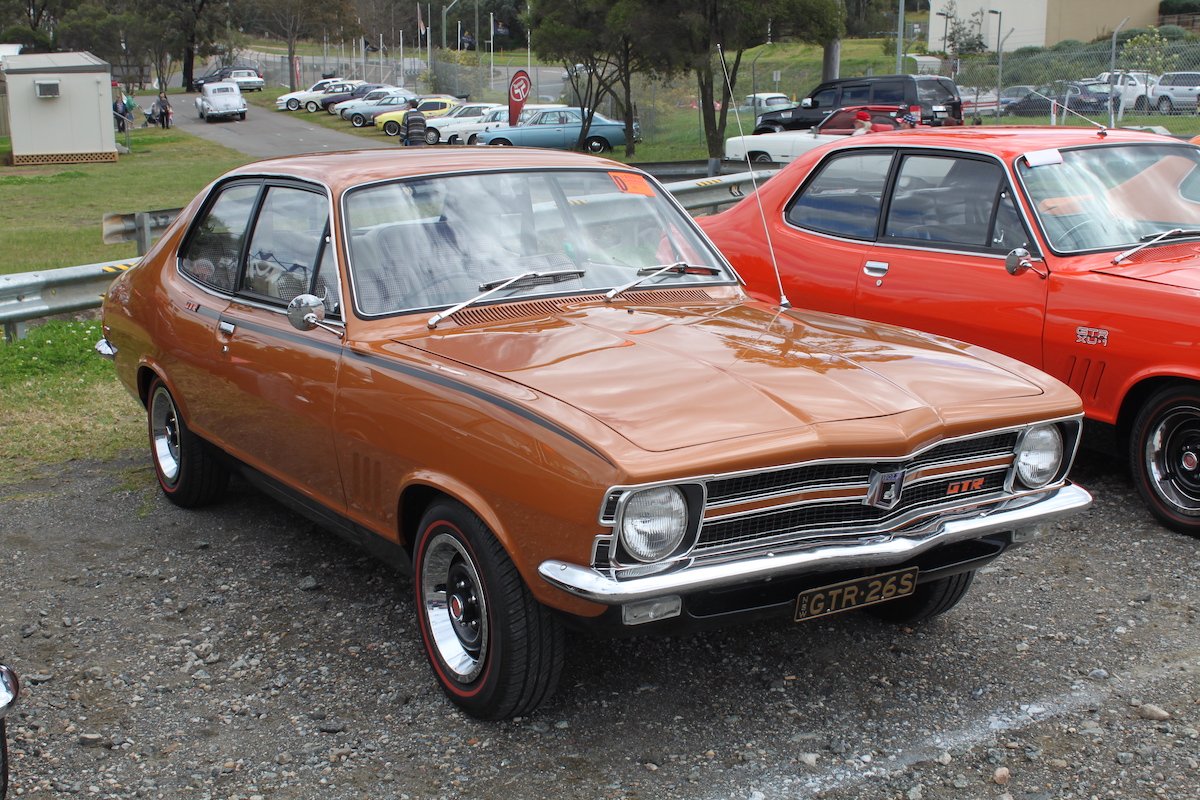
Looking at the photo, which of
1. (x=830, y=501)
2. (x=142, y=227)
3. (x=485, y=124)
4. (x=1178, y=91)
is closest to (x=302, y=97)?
(x=485, y=124)

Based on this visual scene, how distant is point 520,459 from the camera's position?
3354 millimetres

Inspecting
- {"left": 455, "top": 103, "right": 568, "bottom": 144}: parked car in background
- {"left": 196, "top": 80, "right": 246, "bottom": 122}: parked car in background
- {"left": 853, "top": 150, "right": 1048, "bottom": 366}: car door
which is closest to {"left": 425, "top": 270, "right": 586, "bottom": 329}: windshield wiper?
{"left": 853, "top": 150, "right": 1048, "bottom": 366}: car door

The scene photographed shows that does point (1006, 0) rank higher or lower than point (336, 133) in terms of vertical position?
higher

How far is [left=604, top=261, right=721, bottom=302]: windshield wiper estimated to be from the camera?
14.9 ft

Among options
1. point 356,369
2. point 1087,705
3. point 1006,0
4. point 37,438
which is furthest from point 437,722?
point 1006,0

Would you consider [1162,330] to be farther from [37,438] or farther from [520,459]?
[37,438]

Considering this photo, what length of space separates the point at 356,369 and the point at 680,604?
4.88ft

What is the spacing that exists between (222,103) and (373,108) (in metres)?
8.25

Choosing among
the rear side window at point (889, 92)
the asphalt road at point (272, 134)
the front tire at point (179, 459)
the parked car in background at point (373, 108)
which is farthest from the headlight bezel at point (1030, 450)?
the parked car in background at point (373, 108)

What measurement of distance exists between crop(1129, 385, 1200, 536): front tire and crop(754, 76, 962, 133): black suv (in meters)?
17.8

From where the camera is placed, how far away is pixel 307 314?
4277 mm

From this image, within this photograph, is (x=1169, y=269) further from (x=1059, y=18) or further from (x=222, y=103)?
(x=1059, y=18)

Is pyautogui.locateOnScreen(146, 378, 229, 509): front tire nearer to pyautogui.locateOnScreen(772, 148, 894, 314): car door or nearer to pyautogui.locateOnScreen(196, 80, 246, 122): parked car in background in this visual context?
pyautogui.locateOnScreen(772, 148, 894, 314): car door

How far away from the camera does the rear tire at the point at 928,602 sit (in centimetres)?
432
